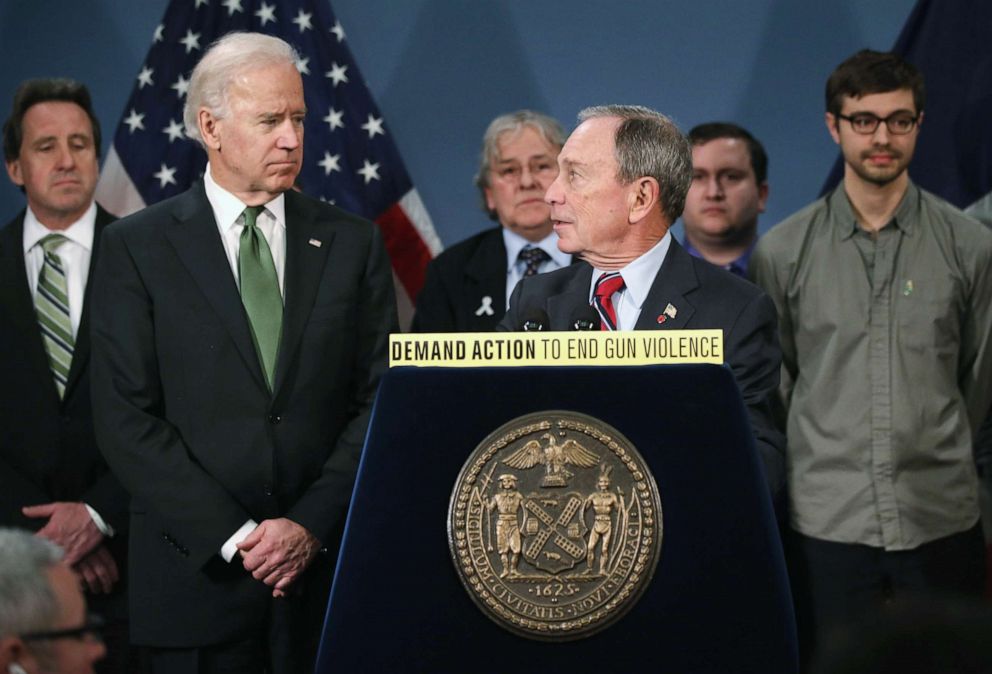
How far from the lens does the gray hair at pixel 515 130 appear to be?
173 inches

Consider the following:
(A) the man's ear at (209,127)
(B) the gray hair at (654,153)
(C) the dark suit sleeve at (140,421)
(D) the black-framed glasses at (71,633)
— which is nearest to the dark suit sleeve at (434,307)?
(A) the man's ear at (209,127)

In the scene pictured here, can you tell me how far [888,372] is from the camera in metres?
3.55

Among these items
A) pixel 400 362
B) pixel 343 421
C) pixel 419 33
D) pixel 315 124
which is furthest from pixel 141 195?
pixel 400 362

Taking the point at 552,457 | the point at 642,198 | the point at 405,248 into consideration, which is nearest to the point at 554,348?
the point at 552,457

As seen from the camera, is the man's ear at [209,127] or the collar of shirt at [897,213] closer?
the man's ear at [209,127]

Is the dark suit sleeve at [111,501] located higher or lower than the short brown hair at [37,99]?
lower

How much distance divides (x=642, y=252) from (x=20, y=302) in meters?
1.81

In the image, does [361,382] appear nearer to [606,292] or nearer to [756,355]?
[606,292]

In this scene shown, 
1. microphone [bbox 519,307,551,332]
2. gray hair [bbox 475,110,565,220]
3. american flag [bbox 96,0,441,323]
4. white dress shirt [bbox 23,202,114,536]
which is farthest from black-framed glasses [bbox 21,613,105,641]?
american flag [bbox 96,0,441,323]

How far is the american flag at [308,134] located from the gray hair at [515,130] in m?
0.46

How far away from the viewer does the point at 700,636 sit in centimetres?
189

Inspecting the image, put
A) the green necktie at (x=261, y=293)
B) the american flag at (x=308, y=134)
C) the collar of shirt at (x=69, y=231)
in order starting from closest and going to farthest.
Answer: the green necktie at (x=261, y=293), the collar of shirt at (x=69, y=231), the american flag at (x=308, y=134)

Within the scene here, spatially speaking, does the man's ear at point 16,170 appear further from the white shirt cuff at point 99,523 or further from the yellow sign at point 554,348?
the yellow sign at point 554,348

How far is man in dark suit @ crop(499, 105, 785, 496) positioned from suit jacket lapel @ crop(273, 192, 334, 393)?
448mm
